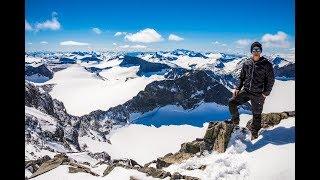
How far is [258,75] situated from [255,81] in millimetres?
221

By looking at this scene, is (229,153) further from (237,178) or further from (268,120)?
(268,120)

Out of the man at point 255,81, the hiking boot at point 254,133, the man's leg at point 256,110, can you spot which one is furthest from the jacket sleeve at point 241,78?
the hiking boot at point 254,133

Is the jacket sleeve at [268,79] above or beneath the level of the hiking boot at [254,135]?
above

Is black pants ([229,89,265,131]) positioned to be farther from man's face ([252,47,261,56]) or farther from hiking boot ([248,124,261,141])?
man's face ([252,47,261,56])

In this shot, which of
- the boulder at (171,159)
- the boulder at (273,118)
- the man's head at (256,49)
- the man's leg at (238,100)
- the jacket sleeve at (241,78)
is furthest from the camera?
the boulder at (171,159)

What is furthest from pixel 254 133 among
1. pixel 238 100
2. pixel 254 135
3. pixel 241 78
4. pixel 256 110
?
pixel 241 78

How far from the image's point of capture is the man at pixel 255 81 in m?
11.1

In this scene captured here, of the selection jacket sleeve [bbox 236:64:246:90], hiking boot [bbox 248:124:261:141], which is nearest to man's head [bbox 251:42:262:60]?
jacket sleeve [bbox 236:64:246:90]

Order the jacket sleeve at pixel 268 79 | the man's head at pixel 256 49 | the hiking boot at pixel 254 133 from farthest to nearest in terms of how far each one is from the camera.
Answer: the hiking boot at pixel 254 133, the jacket sleeve at pixel 268 79, the man's head at pixel 256 49

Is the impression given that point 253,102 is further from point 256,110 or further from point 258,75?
point 258,75

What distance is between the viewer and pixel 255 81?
37.5ft

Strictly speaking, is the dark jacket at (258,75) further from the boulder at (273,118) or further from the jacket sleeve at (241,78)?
the boulder at (273,118)
